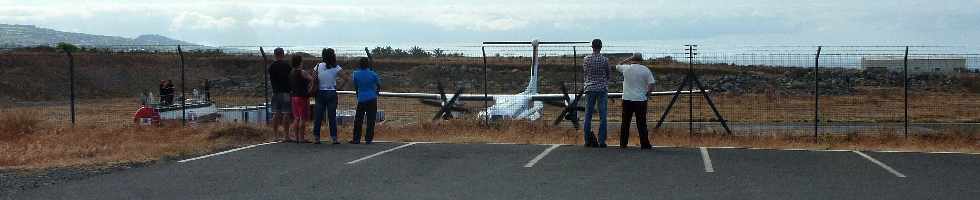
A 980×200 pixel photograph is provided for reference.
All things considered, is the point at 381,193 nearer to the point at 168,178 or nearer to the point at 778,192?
the point at 168,178

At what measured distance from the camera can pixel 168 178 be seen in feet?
33.2

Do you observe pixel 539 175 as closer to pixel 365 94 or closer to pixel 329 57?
pixel 365 94

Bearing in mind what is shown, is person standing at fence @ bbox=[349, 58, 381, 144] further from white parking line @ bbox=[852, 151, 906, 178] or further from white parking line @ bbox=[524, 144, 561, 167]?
white parking line @ bbox=[852, 151, 906, 178]

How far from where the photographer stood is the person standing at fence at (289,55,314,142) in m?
14.3

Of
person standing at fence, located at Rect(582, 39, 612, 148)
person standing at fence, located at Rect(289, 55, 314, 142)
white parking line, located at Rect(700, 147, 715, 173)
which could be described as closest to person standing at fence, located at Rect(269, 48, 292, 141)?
person standing at fence, located at Rect(289, 55, 314, 142)

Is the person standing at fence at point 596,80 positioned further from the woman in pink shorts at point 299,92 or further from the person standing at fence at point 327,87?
the woman in pink shorts at point 299,92

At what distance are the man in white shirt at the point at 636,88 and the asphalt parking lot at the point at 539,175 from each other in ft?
1.38

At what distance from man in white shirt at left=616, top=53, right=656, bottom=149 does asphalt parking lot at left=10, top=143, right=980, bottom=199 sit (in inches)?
16.5

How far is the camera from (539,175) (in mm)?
10242

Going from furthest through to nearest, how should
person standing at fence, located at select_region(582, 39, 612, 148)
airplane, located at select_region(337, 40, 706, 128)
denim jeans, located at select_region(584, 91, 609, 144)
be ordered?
1. airplane, located at select_region(337, 40, 706, 128)
2. denim jeans, located at select_region(584, 91, 609, 144)
3. person standing at fence, located at select_region(582, 39, 612, 148)

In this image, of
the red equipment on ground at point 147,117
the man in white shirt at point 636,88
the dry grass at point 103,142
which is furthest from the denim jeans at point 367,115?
the red equipment on ground at point 147,117

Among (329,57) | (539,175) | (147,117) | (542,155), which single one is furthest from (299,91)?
(147,117)

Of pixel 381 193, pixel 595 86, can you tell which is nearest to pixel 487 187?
pixel 381 193

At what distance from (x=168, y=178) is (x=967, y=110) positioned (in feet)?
95.5
